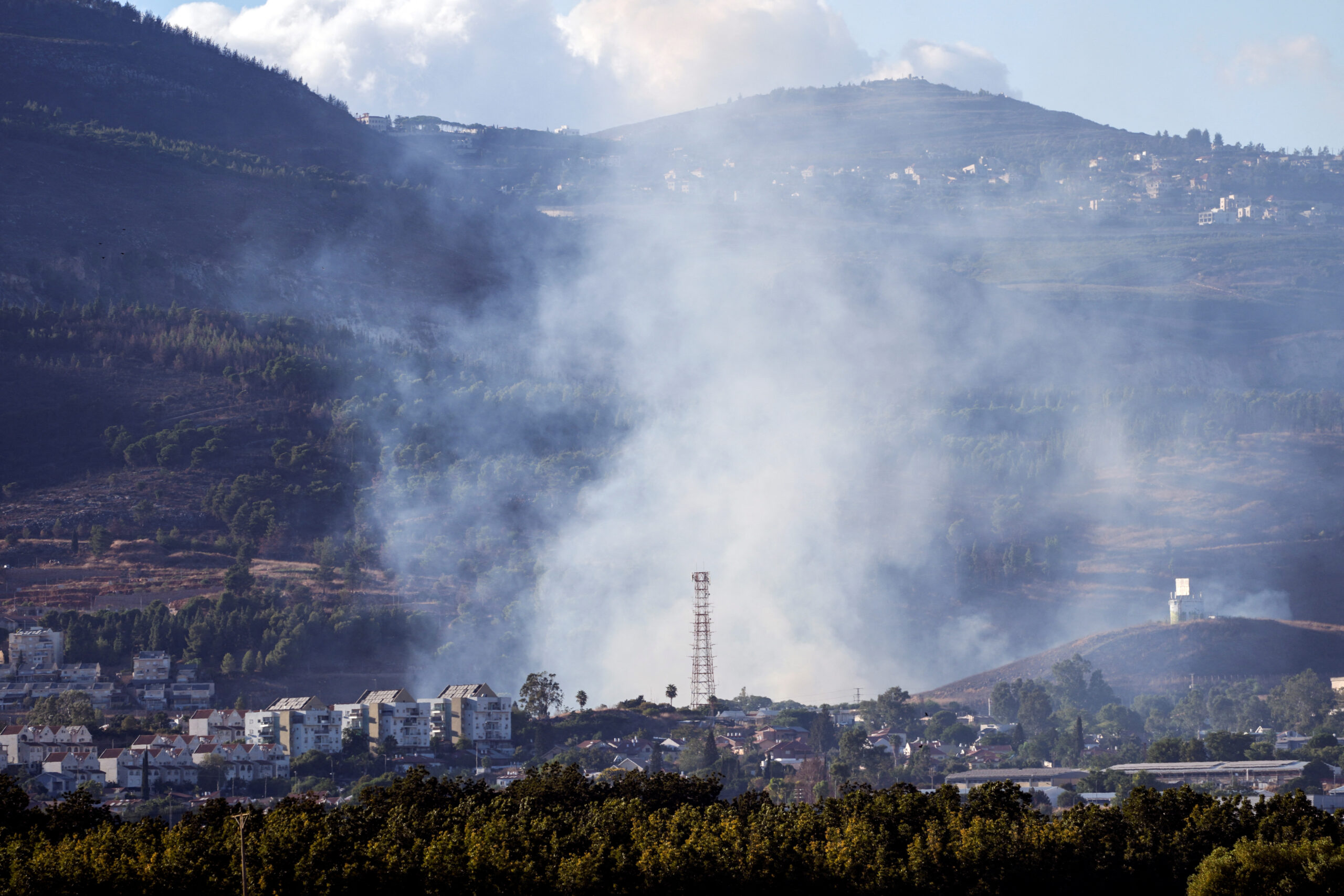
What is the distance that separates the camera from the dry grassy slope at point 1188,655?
520 ft

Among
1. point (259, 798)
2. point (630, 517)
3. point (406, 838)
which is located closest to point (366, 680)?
point (259, 798)

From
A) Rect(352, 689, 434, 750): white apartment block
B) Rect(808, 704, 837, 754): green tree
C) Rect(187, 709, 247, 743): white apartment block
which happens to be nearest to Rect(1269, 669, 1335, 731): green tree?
Rect(808, 704, 837, 754): green tree

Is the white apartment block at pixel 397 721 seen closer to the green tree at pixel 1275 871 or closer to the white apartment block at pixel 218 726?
the white apartment block at pixel 218 726

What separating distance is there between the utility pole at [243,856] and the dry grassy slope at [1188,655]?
4568 inches

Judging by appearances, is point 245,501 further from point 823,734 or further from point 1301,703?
point 1301,703

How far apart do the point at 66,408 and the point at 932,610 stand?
9839 cm

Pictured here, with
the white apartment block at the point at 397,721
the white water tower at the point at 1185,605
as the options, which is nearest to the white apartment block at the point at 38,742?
the white apartment block at the point at 397,721

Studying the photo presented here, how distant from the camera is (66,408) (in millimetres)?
177250

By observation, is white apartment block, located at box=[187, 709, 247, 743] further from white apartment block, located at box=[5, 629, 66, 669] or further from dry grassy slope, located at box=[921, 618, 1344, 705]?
dry grassy slope, located at box=[921, 618, 1344, 705]

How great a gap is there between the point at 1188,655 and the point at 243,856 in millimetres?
135609

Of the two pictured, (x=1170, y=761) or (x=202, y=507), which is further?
(x=202, y=507)

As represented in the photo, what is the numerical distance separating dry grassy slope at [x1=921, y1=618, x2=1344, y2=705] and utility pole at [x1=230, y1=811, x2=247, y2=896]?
381 ft

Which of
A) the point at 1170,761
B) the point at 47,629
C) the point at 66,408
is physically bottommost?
the point at 1170,761

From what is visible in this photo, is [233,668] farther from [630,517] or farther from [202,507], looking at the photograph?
[630,517]
